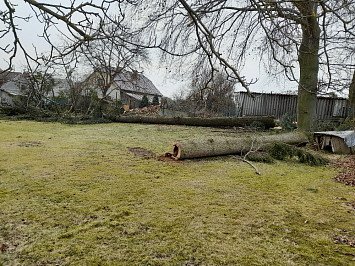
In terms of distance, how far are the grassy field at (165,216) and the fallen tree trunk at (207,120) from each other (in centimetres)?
841

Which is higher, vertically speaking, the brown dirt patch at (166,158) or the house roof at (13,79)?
the house roof at (13,79)

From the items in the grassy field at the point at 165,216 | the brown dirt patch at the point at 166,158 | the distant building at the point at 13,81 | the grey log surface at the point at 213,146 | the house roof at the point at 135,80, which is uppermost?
the house roof at the point at 135,80

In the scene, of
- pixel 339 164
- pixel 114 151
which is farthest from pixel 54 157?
pixel 339 164

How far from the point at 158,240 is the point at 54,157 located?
326cm

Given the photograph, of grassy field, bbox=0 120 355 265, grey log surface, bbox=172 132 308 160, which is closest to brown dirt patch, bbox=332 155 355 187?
grassy field, bbox=0 120 355 265

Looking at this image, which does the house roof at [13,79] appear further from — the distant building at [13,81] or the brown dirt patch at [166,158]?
the brown dirt patch at [166,158]

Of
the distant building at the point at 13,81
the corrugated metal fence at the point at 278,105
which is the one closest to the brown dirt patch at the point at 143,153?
the distant building at the point at 13,81

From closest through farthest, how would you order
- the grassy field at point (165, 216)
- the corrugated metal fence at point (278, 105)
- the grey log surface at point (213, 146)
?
the grassy field at point (165, 216), the grey log surface at point (213, 146), the corrugated metal fence at point (278, 105)

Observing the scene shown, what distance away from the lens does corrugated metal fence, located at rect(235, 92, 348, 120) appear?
16.9 meters

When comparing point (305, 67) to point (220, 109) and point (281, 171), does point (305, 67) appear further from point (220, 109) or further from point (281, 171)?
point (220, 109)

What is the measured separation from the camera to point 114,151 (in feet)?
17.5

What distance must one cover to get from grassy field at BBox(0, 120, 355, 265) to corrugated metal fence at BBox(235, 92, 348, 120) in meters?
14.7

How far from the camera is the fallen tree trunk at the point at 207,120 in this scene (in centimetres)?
1209

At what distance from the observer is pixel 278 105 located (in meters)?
18.0
